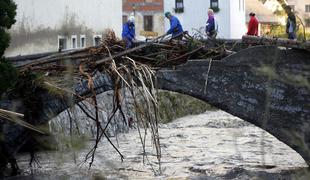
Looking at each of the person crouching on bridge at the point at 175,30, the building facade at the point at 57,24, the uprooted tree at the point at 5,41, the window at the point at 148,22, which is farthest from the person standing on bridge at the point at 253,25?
the window at the point at 148,22

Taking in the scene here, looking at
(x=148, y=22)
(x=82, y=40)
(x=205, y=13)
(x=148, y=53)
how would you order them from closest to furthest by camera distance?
(x=148, y=53) < (x=82, y=40) < (x=205, y=13) < (x=148, y=22)

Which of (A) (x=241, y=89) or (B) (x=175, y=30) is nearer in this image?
(A) (x=241, y=89)

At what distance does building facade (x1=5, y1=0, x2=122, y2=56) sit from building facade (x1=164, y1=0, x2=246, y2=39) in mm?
13196

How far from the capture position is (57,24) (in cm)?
1947

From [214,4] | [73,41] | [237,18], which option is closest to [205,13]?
[214,4]

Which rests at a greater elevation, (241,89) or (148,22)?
(148,22)

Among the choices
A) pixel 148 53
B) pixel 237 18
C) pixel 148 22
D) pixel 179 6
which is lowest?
pixel 148 53

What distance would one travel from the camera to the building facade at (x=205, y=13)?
36531 mm

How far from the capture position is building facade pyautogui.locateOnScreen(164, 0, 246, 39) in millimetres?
36531

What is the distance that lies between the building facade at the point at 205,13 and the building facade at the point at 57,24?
1320 centimetres

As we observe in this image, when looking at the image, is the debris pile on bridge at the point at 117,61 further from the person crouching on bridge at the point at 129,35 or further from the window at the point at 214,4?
the window at the point at 214,4

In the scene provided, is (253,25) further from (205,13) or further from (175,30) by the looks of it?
(205,13)

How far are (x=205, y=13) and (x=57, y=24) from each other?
Answer: 19.7 metres

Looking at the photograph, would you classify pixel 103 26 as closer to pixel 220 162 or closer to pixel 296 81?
pixel 220 162
